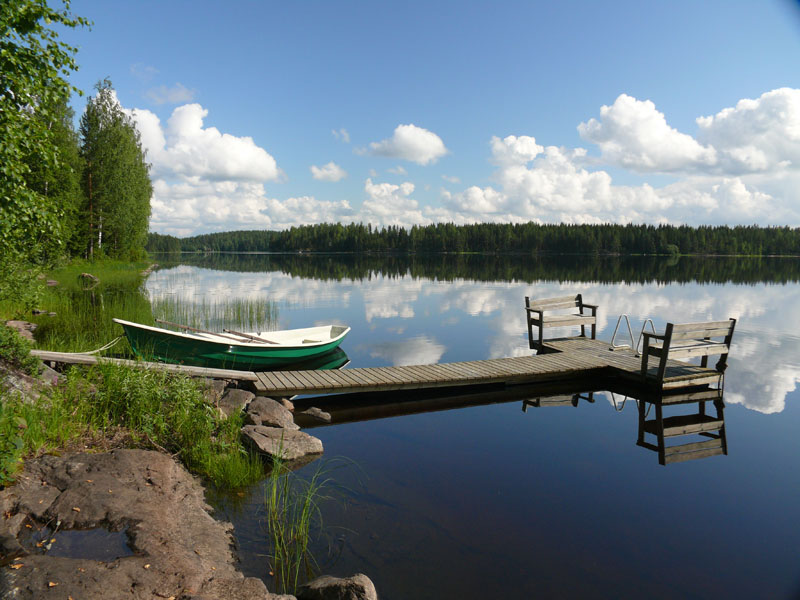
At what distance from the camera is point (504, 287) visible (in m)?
39.8

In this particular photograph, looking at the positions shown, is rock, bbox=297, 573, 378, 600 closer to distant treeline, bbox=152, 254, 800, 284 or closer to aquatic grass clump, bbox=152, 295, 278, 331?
aquatic grass clump, bbox=152, 295, 278, 331

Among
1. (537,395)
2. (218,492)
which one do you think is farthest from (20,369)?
(537,395)

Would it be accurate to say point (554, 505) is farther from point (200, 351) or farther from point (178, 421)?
point (200, 351)

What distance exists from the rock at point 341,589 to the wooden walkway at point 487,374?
5.73 meters

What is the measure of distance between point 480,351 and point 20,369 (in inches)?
493

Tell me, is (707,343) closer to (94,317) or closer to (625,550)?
(625,550)

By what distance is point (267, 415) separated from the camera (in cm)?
826

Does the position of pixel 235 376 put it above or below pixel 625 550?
above

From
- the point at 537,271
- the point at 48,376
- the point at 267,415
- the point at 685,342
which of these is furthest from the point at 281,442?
the point at 537,271

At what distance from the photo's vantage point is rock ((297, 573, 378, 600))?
396cm

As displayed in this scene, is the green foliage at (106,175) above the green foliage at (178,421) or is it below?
above

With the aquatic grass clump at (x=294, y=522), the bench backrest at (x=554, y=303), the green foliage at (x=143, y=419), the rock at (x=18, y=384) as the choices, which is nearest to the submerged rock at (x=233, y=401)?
the green foliage at (x=143, y=419)

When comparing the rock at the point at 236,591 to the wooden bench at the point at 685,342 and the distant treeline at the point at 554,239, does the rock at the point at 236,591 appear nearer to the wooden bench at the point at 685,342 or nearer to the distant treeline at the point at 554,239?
the wooden bench at the point at 685,342

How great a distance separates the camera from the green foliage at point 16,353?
752 centimetres
